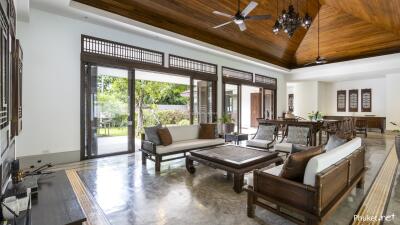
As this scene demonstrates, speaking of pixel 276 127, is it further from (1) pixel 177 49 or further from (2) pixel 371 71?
(2) pixel 371 71

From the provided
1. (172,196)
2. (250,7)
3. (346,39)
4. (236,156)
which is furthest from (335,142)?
(346,39)

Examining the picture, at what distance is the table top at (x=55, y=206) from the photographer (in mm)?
1499

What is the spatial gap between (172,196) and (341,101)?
13.1m

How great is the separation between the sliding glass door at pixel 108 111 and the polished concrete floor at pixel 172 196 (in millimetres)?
830

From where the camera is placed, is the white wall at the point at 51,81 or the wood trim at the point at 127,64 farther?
the wood trim at the point at 127,64

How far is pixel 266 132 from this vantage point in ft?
18.5

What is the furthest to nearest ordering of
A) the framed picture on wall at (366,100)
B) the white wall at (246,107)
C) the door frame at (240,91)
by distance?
the white wall at (246,107)
the framed picture on wall at (366,100)
the door frame at (240,91)

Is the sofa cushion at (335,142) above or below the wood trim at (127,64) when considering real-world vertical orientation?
below

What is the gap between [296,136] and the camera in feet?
16.8

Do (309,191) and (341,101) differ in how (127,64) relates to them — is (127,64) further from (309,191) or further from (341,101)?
(341,101)

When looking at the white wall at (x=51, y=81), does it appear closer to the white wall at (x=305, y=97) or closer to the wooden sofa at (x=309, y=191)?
the wooden sofa at (x=309, y=191)

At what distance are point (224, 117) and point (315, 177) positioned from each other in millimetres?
5681

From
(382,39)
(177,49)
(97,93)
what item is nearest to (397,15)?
(382,39)

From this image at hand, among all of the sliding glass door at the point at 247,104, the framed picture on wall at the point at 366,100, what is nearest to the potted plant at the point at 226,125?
the sliding glass door at the point at 247,104
